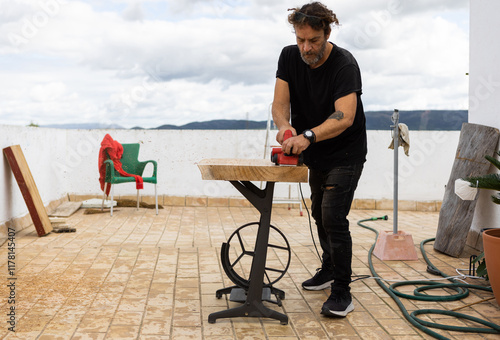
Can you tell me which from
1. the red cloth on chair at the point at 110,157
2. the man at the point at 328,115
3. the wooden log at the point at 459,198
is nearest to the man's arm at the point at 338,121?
the man at the point at 328,115

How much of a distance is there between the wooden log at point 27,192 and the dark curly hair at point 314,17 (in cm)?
369

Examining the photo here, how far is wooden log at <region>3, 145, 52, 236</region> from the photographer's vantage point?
534 cm

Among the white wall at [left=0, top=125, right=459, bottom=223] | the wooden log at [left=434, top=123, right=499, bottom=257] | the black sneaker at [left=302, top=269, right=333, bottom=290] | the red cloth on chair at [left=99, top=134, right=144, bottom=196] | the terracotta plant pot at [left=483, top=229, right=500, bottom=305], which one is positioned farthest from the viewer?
the white wall at [left=0, top=125, right=459, bottom=223]

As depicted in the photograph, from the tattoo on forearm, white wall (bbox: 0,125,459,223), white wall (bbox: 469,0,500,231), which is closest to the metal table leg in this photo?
the tattoo on forearm

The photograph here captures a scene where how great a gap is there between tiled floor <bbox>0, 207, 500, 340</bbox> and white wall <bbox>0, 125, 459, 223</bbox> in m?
2.18

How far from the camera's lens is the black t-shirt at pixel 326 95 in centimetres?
292

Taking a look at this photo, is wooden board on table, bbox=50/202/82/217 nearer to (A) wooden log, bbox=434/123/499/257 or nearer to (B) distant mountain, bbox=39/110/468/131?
(B) distant mountain, bbox=39/110/468/131

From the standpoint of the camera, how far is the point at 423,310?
3051 mm

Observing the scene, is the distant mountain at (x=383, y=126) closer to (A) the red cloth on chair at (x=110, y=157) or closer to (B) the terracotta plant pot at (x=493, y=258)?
(A) the red cloth on chair at (x=110, y=157)

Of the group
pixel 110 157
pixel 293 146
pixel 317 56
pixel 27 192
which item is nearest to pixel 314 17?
pixel 317 56

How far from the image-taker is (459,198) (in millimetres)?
4715

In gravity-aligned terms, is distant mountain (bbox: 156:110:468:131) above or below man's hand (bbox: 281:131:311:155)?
above

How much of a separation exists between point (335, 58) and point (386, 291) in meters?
1.60

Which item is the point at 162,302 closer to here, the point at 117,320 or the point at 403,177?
the point at 117,320
